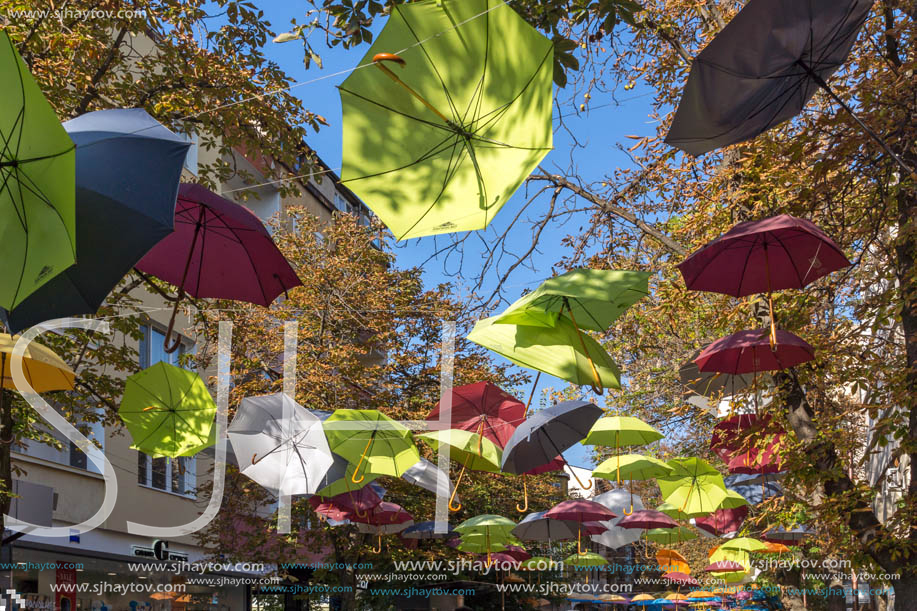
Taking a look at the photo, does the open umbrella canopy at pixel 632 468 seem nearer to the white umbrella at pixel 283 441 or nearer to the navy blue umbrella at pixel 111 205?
the white umbrella at pixel 283 441

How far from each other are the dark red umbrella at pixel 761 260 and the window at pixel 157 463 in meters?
16.4

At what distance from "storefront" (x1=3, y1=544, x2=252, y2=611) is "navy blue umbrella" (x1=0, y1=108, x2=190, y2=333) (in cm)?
1346

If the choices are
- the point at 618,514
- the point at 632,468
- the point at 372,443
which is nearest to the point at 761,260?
the point at 372,443

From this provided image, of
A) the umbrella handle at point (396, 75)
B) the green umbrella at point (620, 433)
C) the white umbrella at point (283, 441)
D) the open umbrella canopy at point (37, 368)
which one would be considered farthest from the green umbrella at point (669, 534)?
the umbrella handle at point (396, 75)

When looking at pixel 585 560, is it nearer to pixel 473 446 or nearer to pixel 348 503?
pixel 348 503

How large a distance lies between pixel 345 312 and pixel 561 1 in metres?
13.0

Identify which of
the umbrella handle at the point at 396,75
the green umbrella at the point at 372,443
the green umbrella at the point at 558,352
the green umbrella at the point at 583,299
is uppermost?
the umbrella handle at the point at 396,75

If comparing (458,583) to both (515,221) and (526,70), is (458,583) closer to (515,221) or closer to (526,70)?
(515,221)

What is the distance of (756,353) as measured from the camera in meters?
7.96

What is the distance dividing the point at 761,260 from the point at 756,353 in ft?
4.28

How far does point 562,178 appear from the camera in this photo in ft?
35.9

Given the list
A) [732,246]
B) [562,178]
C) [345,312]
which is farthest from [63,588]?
[732,246]

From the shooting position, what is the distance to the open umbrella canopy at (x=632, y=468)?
45.0 feet

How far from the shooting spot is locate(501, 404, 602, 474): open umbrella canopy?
8.72m
